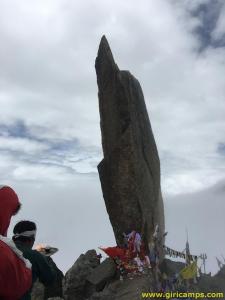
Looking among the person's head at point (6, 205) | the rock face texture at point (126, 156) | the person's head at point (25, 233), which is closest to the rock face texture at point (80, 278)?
the rock face texture at point (126, 156)

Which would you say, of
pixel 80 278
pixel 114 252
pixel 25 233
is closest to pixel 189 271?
pixel 114 252

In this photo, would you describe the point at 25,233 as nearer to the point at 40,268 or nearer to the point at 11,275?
the point at 40,268

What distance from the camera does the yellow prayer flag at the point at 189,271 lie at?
45.2ft

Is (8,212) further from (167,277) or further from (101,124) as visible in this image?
(101,124)

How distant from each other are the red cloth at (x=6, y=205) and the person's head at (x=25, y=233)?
61.5 inches

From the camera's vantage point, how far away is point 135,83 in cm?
1806

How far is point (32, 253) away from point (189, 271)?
34.2 feet

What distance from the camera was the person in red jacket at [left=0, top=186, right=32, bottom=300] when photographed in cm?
279

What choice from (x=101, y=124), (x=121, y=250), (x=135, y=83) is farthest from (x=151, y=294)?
(x=135, y=83)

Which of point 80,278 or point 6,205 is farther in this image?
point 80,278

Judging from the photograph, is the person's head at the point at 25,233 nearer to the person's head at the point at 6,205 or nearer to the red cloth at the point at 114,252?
the person's head at the point at 6,205

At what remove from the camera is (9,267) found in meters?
2.79

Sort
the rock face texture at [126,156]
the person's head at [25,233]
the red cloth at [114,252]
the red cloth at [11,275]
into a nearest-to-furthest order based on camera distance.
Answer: the red cloth at [11,275] < the person's head at [25,233] < the red cloth at [114,252] < the rock face texture at [126,156]

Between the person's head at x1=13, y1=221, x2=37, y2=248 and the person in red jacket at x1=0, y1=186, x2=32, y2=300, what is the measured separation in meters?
1.62
